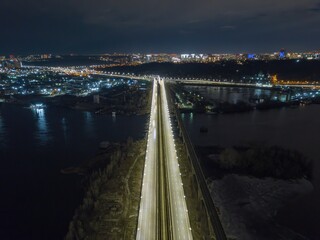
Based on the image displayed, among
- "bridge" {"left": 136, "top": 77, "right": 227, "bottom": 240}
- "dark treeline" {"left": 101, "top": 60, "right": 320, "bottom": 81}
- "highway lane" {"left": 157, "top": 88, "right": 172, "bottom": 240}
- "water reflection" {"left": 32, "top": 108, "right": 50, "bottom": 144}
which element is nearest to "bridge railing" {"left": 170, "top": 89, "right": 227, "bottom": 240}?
"bridge" {"left": 136, "top": 77, "right": 227, "bottom": 240}

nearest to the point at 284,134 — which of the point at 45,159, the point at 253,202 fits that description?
the point at 253,202

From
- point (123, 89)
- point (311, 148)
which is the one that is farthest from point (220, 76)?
point (311, 148)

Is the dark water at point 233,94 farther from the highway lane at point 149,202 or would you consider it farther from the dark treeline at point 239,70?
the highway lane at point 149,202

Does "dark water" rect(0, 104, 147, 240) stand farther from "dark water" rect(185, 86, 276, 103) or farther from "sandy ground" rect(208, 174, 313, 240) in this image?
"dark water" rect(185, 86, 276, 103)

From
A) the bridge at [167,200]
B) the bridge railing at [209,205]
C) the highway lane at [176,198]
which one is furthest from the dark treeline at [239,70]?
the bridge railing at [209,205]

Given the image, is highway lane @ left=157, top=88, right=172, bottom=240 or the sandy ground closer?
highway lane @ left=157, top=88, right=172, bottom=240

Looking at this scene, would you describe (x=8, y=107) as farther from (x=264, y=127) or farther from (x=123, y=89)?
(x=264, y=127)
